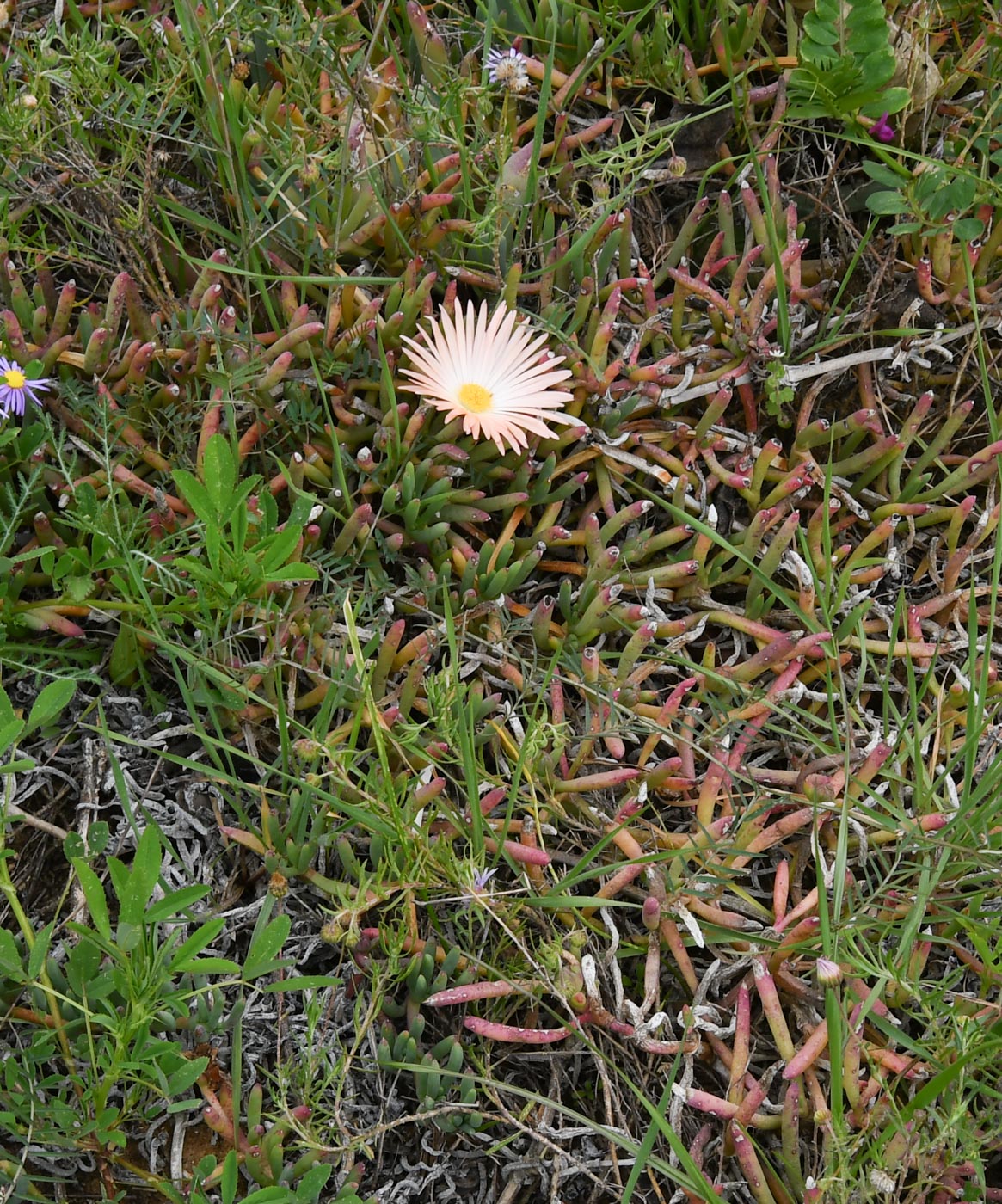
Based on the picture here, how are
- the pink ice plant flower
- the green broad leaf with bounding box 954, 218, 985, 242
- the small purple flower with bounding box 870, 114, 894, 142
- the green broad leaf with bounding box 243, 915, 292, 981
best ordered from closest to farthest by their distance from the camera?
the green broad leaf with bounding box 243, 915, 292, 981
the pink ice plant flower
the green broad leaf with bounding box 954, 218, 985, 242
the small purple flower with bounding box 870, 114, 894, 142

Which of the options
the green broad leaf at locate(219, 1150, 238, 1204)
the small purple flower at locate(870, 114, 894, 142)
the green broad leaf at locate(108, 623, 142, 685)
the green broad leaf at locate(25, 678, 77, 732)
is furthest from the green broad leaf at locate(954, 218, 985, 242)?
the green broad leaf at locate(219, 1150, 238, 1204)

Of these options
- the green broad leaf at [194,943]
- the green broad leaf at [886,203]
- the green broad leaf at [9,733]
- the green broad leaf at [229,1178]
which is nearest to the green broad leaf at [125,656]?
the green broad leaf at [9,733]

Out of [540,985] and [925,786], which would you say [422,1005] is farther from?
[925,786]

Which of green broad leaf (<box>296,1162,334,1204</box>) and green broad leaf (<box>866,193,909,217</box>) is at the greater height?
green broad leaf (<box>866,193,909,217</box>)

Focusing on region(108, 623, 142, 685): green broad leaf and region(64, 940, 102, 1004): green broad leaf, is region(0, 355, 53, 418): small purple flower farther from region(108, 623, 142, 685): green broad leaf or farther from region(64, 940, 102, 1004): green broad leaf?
region(64, 940, 102, 1004): green broad leaf

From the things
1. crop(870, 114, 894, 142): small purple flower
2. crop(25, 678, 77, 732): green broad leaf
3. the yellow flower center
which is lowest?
crop(25, 678, 77, 732): green broad leaf

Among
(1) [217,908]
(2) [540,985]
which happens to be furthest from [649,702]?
(1) [217,908]
